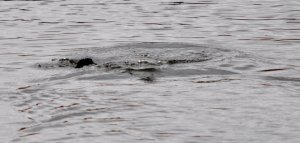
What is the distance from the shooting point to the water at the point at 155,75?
8.05 m

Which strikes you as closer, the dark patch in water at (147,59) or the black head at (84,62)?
the dark patch in water at (147,59)

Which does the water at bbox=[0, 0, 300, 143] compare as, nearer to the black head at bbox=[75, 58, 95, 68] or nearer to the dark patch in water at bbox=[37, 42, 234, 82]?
the dark patch in water at bbox=[37, 42, 234, 82]

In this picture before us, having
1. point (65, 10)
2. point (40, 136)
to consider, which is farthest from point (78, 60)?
point (65, 10)

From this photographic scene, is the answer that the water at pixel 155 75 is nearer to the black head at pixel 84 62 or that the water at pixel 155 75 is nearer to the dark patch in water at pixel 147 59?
the dark patch in water at pixel 147 59

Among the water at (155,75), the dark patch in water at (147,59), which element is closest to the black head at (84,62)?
the dark patch in water at (147,59)

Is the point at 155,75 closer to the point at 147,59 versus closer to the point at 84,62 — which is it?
the point at 147,59

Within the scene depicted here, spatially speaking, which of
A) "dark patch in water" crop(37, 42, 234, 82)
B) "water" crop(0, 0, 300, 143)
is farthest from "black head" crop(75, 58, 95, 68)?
"water" crop(0, 0, 300, 143)

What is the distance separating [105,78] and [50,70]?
3.49 ft

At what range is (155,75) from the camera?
10.7m

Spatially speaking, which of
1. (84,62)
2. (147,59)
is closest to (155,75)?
(147,59)

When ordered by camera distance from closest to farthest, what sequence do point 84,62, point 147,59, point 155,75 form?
point 155,75
point 84,62
point 147,59

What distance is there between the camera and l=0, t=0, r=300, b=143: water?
26.4ft

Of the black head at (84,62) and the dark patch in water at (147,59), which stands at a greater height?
the black head at (84,62)

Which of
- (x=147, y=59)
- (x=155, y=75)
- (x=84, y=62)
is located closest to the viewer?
(x=155, y=75)
